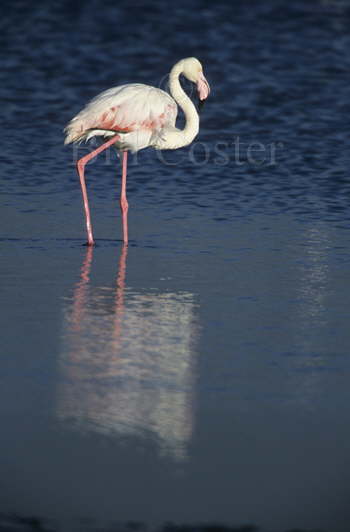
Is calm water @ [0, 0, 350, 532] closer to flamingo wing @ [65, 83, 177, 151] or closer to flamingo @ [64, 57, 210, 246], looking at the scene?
flamingo @ [64, 57, 210, 246]

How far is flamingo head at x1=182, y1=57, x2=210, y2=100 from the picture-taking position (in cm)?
1000

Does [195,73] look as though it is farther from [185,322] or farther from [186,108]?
→ [185,322]

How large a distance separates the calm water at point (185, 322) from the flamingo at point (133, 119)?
54cm

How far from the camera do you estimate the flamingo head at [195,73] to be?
10000 millimetres

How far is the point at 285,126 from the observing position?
1365cm

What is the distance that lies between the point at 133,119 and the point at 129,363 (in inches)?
159

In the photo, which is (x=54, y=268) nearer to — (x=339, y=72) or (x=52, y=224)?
(x=52, y=224)

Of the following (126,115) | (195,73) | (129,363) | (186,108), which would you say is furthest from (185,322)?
(195,73)

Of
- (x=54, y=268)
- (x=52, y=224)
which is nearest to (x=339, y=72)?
(x=52, y=224)

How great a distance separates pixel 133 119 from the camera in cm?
955

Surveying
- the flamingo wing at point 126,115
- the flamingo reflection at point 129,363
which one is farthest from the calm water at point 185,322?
the flamingo wing at point 126,115

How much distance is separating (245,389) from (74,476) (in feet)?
4.02

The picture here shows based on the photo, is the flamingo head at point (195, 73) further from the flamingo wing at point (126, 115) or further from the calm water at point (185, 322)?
the calm water at point (185, 322)

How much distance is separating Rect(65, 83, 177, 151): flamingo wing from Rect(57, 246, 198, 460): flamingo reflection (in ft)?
7.18
